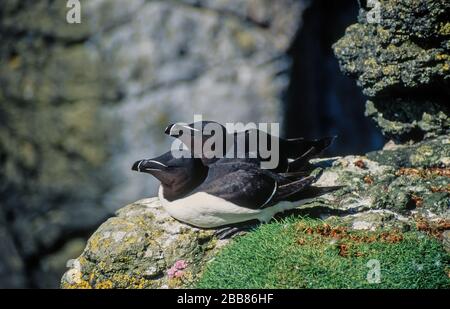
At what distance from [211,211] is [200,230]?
378mm

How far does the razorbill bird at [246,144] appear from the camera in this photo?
254 inches

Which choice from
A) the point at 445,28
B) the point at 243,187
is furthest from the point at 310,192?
the point at 445,28

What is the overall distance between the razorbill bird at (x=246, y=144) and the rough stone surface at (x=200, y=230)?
34 centimetres

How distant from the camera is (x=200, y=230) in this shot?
6.19m

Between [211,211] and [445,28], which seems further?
[445,28]

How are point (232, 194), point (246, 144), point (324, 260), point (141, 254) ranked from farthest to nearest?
point (246, 144), point (141, 254), point (232, 194), point (324, 260)

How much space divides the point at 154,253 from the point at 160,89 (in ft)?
20.6

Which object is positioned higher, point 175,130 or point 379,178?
point 175,130

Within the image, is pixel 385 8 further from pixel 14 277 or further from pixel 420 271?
pixel 14 277

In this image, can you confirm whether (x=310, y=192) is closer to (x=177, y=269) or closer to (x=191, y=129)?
(x=191, y=129)

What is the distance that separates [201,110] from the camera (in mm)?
11695

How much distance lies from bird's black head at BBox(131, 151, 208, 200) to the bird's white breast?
0.09 metres

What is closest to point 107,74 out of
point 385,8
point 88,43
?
point 88,43

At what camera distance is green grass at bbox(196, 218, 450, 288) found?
532cm
